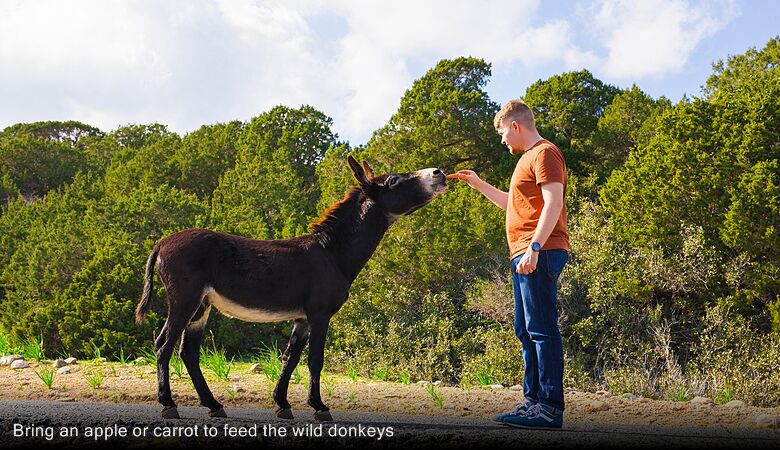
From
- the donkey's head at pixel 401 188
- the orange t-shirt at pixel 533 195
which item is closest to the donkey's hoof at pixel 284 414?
the donkey's head at pixel 401 188

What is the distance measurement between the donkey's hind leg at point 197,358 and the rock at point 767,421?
4685 mm

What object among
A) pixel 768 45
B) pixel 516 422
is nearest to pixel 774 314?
pixel 516 422

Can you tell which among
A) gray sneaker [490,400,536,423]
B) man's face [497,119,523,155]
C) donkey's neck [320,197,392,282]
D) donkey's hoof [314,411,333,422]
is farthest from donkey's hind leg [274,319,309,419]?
man's face [497,119,523,155]

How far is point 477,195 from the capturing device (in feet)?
67.6

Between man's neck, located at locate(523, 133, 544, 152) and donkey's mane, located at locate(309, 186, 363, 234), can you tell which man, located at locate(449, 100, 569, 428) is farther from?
donkey's mane, located at locate(309, 186, 363, 234)

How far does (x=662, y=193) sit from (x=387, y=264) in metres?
7.60

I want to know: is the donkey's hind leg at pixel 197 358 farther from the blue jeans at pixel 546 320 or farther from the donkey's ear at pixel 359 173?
the blue jeans at pixel 546 320

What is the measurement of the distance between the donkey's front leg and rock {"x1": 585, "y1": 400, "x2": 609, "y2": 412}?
9.35 ft

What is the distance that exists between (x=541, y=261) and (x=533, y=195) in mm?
555

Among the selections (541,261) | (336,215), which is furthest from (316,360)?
(541,261)

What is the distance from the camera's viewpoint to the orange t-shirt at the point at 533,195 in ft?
18.6

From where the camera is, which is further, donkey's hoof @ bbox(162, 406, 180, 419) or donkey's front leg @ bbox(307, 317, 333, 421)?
donkey's front leg @ bbox(307, 317, 333, 421)

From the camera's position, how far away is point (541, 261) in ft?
18.7

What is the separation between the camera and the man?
5574mm
